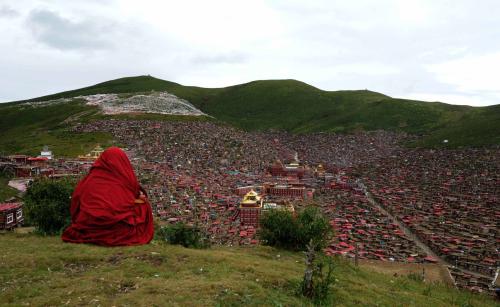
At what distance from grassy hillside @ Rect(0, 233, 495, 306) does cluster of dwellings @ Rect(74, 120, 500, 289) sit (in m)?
7.30

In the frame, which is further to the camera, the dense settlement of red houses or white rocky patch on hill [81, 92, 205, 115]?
white rocky patch on hill [81, 92, 205, 115]

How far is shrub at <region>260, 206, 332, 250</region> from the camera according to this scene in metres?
20.5

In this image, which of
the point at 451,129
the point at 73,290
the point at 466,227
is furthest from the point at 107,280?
the point at 451,129

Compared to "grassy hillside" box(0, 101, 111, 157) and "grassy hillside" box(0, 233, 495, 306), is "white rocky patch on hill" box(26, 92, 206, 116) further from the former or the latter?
"grassy hillside" box(0, 233, 495, 306)

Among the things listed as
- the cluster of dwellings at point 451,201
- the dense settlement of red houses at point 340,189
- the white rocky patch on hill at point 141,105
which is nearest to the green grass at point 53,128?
the white rocky patch on hill at point 141,105

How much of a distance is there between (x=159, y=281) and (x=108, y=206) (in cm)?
412

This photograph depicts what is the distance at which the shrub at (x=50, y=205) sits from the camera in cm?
1900

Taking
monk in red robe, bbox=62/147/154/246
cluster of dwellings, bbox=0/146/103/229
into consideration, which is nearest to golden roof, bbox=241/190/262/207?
cluster of dwellings, bbox=0/146/103/229

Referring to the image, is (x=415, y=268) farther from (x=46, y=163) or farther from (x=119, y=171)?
(x=46, y=163)

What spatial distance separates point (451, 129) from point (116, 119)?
2695 inches

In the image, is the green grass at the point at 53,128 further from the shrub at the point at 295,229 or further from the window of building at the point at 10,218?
the shrub at the point at 295,229

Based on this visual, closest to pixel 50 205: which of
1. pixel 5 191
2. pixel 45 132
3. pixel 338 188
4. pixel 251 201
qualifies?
pixel 5 191

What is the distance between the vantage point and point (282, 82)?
506 ft

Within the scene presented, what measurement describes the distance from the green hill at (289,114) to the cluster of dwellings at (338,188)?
29.7 feet
